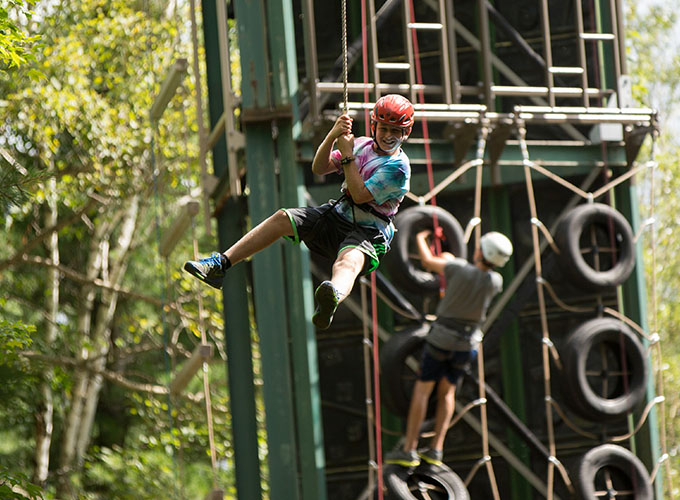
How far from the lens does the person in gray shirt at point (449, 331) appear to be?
11.2 m

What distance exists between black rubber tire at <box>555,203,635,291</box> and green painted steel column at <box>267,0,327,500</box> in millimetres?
2443

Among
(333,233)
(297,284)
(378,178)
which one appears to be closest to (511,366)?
(297,284)

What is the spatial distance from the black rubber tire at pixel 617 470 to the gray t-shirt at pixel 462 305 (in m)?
1.60

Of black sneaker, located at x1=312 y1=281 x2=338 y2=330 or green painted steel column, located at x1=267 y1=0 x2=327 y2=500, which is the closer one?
black sneaker, located at x1=312 y1=281 x2=338 y2=330

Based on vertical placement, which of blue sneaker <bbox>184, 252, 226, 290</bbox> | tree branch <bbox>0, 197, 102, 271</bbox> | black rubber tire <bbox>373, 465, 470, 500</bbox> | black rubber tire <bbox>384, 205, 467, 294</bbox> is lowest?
black rubber tire <bbox>373, 465, 470, 500</bbox>

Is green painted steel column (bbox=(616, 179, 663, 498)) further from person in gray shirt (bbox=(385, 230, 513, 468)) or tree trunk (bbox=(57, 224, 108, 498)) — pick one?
tree trunk (bbox=(57, 224, 108, 498))

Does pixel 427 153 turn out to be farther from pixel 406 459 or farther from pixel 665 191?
pixel 665 191

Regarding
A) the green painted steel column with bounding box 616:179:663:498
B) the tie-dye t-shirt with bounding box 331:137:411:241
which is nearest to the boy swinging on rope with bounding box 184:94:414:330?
the tie-dye t-shirt with bounding box 331:137:411:241

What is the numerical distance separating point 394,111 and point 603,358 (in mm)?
6229

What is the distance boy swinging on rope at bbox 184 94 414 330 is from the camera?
22.3ft

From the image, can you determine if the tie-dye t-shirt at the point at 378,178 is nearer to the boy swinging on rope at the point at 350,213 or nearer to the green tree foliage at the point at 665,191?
the boy swinging on rope at the point at 350,213

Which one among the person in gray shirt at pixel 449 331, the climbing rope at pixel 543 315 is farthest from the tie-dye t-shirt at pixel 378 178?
the climbing rope at pixel 543 315

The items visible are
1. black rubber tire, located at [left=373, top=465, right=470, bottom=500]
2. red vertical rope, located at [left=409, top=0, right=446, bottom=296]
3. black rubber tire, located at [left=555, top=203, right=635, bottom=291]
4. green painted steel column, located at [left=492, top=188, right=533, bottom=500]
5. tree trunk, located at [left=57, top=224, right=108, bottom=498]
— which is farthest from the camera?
tree trunk, located at [left=57, top=224, right=108, bottom=498]

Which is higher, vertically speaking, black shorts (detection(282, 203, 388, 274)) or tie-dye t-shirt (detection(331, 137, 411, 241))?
tie-dye t-shirt (detection(331, 137, 411, 241))
